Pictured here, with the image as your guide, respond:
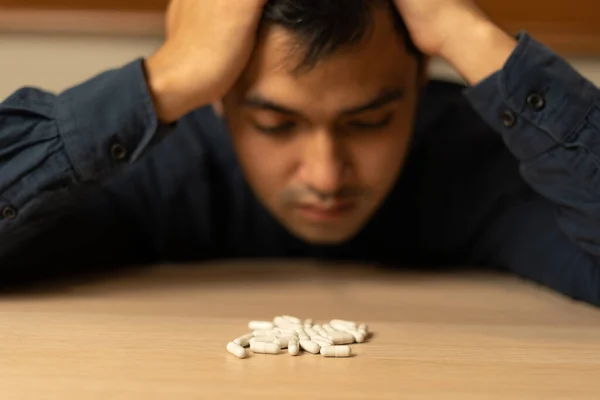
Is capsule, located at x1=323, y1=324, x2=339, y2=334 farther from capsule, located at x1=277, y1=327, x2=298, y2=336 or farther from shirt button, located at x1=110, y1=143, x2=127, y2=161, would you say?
shirt button, located at x1=110, y1=143, x2=127, y2=161

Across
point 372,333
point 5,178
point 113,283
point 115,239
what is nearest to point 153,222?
point 115,239

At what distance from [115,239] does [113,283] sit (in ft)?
0.53

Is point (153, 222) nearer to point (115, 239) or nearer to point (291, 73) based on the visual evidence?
point (115, 239)

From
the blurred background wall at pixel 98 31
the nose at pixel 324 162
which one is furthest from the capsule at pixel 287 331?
the blurred background wall at pixel 98 31

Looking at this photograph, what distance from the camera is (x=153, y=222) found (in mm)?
1086

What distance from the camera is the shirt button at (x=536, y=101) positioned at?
76cm

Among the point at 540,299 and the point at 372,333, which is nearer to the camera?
the point at 372,333

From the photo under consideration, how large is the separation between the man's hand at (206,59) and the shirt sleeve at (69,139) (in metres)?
0.02

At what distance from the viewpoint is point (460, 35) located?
813mm

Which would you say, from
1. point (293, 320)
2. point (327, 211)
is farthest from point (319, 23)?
point (293, 320)

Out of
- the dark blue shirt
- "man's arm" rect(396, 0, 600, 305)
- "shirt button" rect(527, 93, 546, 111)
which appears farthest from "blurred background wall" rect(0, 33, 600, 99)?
"shirt button" rect(527, 93, 546, 111)

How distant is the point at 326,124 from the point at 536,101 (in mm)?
226

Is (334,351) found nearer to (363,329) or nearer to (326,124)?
(363,329)

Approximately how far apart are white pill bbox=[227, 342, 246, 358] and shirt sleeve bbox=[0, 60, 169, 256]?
279 millimetres
